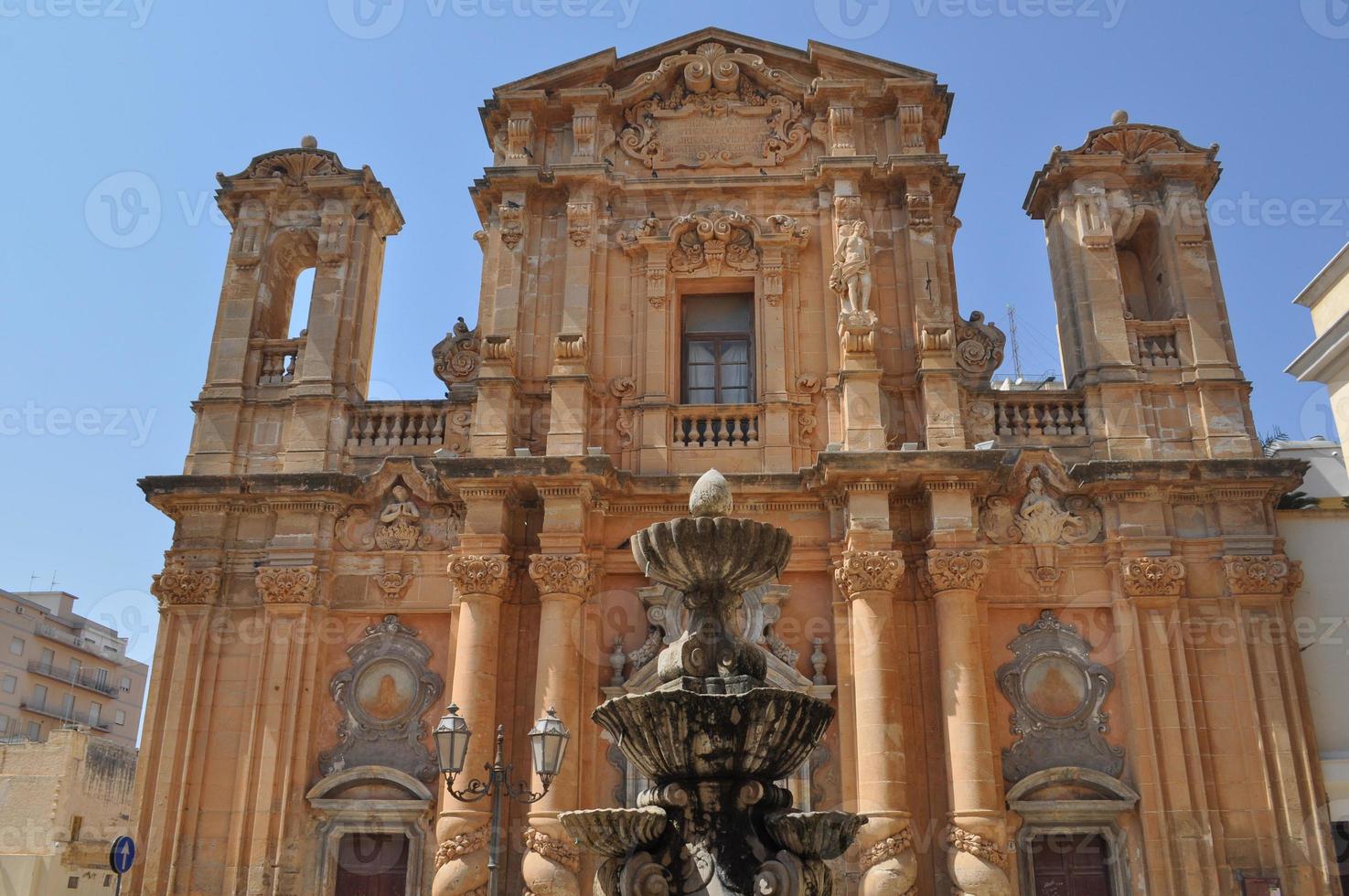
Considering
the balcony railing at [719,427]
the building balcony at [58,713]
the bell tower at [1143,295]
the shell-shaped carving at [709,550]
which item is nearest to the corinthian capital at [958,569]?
the bell tower at [1143,295]

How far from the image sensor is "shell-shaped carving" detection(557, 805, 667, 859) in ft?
20.2

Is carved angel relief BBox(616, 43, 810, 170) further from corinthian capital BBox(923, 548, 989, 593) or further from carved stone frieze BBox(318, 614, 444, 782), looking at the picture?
carved stone frieze BBox(318, 614, 444, 782)

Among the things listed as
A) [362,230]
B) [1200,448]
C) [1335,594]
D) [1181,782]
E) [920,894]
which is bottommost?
[920,894]

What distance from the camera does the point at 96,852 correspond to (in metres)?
24.4

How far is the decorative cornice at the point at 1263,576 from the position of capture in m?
13.7

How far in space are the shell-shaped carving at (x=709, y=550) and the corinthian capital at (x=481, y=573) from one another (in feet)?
22.9

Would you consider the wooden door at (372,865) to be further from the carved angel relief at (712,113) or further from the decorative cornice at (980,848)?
the carved angel relief at (712,113)

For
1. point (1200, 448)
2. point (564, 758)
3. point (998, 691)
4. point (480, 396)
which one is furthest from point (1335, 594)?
point (480, 396)

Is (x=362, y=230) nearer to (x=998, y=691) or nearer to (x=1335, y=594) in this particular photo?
(x=998, y=691)

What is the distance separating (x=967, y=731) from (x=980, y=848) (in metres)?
1.24

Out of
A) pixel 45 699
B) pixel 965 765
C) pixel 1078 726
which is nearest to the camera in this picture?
pixel 965 765

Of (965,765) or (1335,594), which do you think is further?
(1335,594)

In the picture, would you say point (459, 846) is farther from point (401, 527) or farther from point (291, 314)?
point (291, 314)

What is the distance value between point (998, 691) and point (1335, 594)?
4.51 m
